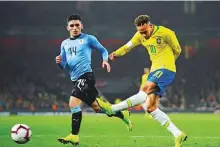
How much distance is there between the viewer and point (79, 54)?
29.4ft

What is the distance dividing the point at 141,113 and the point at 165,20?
602cm

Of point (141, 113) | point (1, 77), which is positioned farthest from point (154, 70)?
point (1, 77)

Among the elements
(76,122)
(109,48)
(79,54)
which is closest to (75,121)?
(76,122)

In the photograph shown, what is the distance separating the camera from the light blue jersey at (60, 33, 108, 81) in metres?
8.88

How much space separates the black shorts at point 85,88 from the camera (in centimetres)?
874

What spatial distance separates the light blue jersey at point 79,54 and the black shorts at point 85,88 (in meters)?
0.10

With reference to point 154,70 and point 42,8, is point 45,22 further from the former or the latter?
point 154,70

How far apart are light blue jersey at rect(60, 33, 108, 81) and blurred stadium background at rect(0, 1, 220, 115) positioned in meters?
17.8

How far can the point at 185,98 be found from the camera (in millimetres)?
28438

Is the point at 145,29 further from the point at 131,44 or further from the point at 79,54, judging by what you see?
the point at 79,54

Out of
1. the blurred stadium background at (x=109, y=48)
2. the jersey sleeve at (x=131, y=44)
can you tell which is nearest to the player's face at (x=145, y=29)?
the jersey sleeve at (x=131, y=44)

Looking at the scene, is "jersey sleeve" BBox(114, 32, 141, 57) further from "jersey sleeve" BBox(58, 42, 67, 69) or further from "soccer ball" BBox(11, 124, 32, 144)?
"soccer ball" BBox(11, 124, 32, 144)

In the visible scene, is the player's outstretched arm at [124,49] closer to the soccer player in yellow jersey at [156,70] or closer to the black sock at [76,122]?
the soccer player in yellow jersey at [156,70]

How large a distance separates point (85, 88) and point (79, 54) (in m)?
0.65
